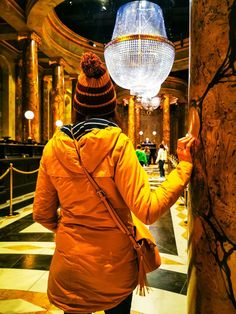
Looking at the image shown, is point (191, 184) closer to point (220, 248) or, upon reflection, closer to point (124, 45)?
point (220, 248)

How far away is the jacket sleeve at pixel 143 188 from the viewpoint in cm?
105

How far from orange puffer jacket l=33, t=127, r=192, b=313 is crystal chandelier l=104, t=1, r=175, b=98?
413cm

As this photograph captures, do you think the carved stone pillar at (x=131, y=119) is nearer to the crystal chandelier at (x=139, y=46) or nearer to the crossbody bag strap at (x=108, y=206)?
the crystal chandelier at (x=139, y=46)

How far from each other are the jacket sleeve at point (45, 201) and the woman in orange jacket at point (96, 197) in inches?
2.7

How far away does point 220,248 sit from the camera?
→ 974 millimetres

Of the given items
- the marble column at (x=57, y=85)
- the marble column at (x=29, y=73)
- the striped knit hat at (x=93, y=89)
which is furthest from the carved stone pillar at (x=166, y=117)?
the striped knit hat at (x=93, y=89)

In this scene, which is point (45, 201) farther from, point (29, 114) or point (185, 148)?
point (29, 114)

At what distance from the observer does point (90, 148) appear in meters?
1.08

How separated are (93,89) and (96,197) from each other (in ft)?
Result: 1.43

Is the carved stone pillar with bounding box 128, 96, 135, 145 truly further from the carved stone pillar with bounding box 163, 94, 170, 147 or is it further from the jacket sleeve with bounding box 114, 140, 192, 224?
the jacket sleeve with bounding box 114, 140, 192, 224

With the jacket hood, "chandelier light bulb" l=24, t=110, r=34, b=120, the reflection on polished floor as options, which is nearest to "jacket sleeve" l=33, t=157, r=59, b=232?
the jacket hood

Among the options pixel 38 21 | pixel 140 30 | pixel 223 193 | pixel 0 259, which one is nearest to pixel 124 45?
pixel 140 30

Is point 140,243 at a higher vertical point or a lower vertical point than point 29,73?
lower

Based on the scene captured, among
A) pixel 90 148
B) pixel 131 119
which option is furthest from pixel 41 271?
pixel 131 119
